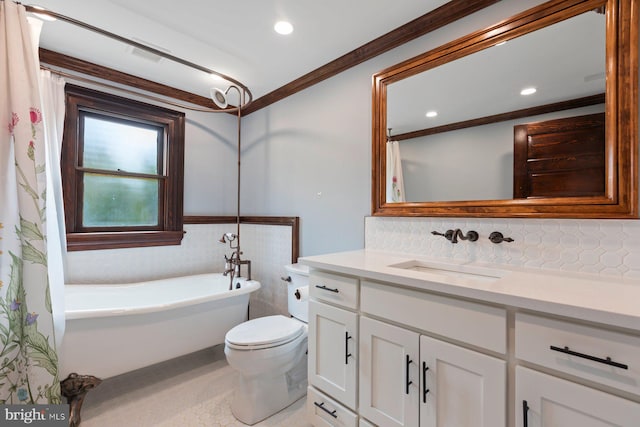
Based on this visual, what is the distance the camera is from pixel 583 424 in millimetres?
756

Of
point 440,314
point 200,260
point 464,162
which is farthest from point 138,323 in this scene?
point 464,162

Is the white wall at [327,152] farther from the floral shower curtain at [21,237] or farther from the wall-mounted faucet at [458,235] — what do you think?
the floral shower curtain at [21,237]

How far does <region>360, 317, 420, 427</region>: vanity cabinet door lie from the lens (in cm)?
109

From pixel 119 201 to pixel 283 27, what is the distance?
2059 mm

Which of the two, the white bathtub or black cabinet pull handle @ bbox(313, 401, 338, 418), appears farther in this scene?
the white bathtub

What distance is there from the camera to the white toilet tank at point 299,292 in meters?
1.99

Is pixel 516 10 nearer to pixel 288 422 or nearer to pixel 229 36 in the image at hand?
pixel 229 36

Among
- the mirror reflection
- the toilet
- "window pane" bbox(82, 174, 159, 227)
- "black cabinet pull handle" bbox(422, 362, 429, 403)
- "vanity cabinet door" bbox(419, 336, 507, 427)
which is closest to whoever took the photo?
"vanity cabinet door" bbox(419, 336, 507, 427)

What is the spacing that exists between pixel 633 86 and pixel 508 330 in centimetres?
109

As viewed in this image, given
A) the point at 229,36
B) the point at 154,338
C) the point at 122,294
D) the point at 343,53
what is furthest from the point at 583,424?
the point at 122,294

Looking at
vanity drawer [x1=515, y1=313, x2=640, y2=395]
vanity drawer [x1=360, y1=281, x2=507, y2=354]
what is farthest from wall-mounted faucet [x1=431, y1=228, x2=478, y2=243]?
vanity drawer [x1=515, y1=313, x2=640, y2=395]

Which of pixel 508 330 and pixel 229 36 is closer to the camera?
pixel 508 330

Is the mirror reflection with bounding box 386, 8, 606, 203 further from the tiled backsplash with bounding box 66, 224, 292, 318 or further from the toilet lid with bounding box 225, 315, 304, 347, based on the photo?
the tiled backsplash with bounding box 66, 224, 292, 318

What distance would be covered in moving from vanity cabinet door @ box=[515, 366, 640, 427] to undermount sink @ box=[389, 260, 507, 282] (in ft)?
1.56
